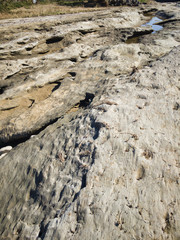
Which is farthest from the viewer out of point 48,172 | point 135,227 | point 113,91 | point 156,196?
point 113,91

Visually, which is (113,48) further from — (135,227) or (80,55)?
(135,227)

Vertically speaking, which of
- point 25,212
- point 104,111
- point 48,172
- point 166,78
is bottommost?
point 25,212

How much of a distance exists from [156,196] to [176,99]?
351 cm

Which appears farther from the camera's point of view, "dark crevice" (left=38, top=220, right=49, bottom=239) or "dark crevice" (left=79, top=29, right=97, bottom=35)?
"dark crevice" (left=79, top=29, right=97, bottom=35)

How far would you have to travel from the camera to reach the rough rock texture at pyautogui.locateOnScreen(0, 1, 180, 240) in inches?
132

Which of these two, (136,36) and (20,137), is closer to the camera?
(20,137)

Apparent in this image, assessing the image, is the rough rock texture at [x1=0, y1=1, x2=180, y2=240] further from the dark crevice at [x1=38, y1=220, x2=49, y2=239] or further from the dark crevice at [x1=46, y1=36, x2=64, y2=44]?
the dark crevice at [x1=46, y1=36, x2=64, y2=44]

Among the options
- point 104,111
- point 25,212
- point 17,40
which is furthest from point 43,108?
point 17,40

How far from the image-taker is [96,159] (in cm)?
424

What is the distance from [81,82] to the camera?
858 centimetres

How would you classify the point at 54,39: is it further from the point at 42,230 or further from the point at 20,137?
the point at 42,230

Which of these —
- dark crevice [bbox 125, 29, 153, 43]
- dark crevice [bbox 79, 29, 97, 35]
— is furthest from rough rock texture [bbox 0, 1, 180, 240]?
dark crevice [bbox 79, 29, 97, 35]

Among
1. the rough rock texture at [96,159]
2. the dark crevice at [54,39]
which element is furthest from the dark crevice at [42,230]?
the dark crevice at [54,39]

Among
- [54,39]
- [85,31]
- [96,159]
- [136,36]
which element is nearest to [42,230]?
[96,159]
